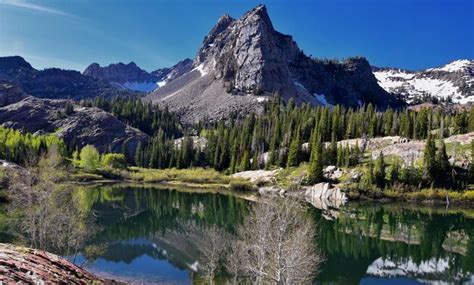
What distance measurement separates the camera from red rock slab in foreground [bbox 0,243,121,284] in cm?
1210

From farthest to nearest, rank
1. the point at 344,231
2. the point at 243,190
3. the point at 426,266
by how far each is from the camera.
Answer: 1. the point at 243,190
2. the point at 344,231
3. the point at 426,266

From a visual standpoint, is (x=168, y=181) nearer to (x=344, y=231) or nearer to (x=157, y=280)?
(x=344, y=231)

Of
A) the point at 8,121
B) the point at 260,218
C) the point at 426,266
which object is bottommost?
the point at 426,266

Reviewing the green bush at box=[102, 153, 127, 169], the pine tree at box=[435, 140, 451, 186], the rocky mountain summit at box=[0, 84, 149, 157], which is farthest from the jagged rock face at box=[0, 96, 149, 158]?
the pine tree at box=[435, 140, 451, 186]

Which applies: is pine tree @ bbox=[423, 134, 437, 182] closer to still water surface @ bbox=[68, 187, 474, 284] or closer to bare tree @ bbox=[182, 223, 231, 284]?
still water surface @ bbox=[68, 187, 474, 284]

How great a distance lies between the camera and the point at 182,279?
41500 mm

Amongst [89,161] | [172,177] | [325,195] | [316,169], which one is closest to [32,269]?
[325,195]

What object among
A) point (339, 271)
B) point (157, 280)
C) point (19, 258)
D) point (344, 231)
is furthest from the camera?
point (344, 231)

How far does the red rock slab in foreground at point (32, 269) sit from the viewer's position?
12.1 meters

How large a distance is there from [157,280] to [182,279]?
2.61 metres

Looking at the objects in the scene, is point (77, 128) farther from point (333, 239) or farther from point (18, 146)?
point (333, 239)

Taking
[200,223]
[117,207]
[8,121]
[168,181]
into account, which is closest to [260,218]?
[200,223]

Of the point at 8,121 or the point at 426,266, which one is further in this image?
the point at 8,121

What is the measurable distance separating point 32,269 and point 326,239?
53.4 m
